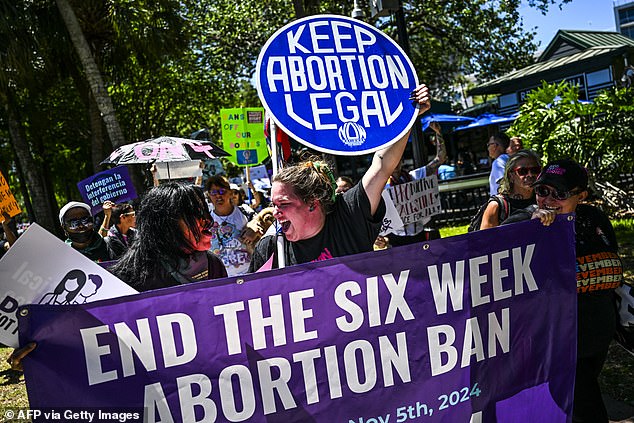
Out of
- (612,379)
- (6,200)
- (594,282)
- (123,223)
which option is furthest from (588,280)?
(123,223)

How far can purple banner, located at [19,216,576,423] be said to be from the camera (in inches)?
84.2

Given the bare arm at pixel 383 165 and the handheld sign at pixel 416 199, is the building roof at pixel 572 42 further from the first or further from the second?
the bare arm at pixel 383 165

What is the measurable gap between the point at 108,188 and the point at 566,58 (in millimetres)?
18172

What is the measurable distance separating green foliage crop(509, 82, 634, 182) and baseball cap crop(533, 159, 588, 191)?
5768 millimetres

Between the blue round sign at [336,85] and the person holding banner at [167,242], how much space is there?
53 centimetres

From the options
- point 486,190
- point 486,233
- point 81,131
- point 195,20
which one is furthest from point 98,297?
point 81,131

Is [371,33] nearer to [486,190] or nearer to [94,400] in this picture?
[94,400]

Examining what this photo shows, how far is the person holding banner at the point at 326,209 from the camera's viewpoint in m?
2.72

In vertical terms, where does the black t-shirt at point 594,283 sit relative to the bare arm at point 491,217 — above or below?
below

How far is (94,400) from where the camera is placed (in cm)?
210

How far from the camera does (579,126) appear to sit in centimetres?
874

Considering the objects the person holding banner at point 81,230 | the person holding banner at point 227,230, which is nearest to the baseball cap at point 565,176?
the person holding banner at point 227,230

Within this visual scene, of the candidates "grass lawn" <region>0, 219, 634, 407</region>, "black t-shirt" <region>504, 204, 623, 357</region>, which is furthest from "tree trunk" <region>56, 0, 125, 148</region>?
"black t-shirt" <region>504, 204, 623, 357</region>

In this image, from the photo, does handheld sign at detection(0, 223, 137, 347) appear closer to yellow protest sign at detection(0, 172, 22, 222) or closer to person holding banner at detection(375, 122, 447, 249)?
yellow protest sign at detection(0, 172, 22, 222)
